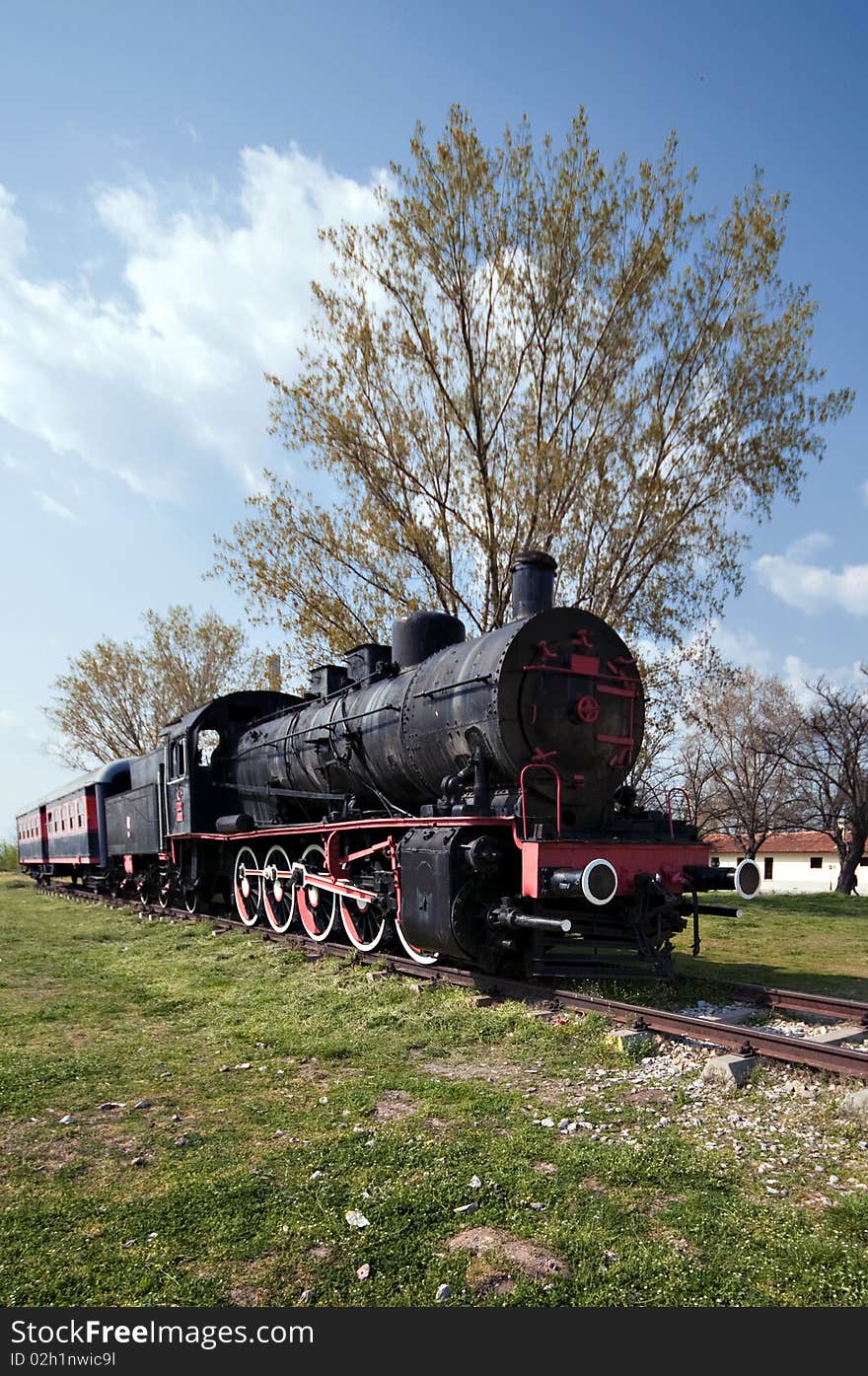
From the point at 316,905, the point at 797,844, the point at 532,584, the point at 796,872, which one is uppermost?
the point at 532,584

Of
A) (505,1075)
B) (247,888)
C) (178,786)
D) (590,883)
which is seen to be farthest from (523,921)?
(178,786)

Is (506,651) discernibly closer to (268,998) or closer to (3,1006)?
(268,998)

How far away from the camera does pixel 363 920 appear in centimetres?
1088

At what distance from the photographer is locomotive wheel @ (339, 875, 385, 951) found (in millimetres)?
10094

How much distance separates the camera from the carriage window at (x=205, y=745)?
14895 millimetres

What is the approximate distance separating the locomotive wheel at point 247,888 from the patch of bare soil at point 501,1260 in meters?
10.2

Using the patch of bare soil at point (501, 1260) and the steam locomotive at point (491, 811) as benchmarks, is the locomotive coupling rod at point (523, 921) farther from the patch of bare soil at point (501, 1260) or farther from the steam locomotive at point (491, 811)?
the patch of bare soil at point (501, 1260)

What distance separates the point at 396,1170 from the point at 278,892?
27.7ft

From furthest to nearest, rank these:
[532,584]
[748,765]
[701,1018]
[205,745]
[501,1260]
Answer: [748,765], [205,745], [532,584], [701,1018], [501,1260]

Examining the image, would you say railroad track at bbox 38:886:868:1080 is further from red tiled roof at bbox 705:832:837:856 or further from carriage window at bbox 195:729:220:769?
red tiled roof at bbox 705:832:837:856

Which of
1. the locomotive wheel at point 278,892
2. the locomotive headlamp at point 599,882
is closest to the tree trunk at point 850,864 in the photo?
the locomotive wheel at point 278,892

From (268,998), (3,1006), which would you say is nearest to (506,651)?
(268,998)

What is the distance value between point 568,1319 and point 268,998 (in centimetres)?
576

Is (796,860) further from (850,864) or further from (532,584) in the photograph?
(532,584)
